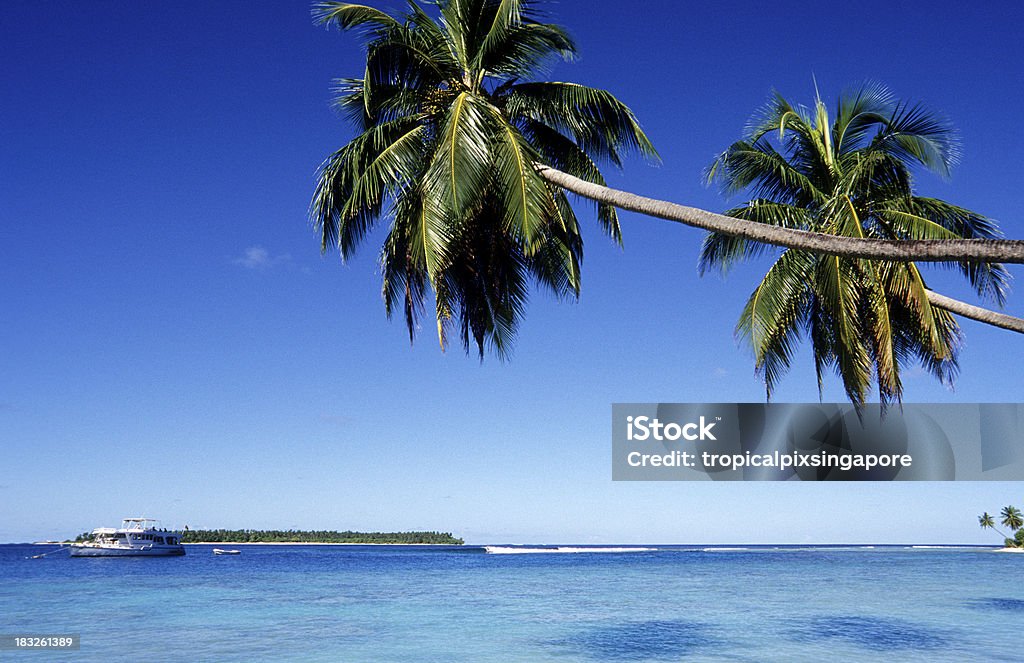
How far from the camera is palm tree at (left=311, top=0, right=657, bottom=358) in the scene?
7750 millimetres

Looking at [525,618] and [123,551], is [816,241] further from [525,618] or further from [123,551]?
[123,551]

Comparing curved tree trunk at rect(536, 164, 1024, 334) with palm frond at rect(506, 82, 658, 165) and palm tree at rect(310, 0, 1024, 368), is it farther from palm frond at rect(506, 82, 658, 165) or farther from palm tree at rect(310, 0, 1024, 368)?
palm frond at rect(506, 82, 658, 165)

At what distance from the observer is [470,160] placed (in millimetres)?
7508

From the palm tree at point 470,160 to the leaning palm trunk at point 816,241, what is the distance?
12.5 inches

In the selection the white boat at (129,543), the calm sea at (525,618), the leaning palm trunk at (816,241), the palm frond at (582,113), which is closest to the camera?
the leaning palm trunk at (816,241)

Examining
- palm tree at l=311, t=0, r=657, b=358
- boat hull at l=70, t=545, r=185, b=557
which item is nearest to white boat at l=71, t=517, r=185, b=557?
boat hull at l=70, t=545, r=185, b=557

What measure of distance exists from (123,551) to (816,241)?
7016cm

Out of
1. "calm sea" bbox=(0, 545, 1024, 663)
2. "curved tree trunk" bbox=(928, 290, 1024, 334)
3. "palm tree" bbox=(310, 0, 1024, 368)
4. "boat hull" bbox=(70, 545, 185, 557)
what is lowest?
"boat hull" bbox=(70, 545, 185, 557)

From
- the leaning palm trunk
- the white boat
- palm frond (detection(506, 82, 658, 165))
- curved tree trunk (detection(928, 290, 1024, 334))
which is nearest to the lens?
the leaning palm trunk

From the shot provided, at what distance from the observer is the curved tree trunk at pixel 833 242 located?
4.49 metres

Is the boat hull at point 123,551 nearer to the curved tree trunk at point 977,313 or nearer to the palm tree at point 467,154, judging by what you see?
the palm tree at point 467,154

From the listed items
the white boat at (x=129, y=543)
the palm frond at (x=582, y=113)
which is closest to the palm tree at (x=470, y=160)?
the palm frond at (x=582, y=113)

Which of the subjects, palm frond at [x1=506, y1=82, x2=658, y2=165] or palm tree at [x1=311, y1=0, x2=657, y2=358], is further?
palm frond at [x1=506, y1=82, x2=658, y2=165]

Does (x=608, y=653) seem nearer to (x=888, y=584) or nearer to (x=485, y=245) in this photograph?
(x=485, y=245)
